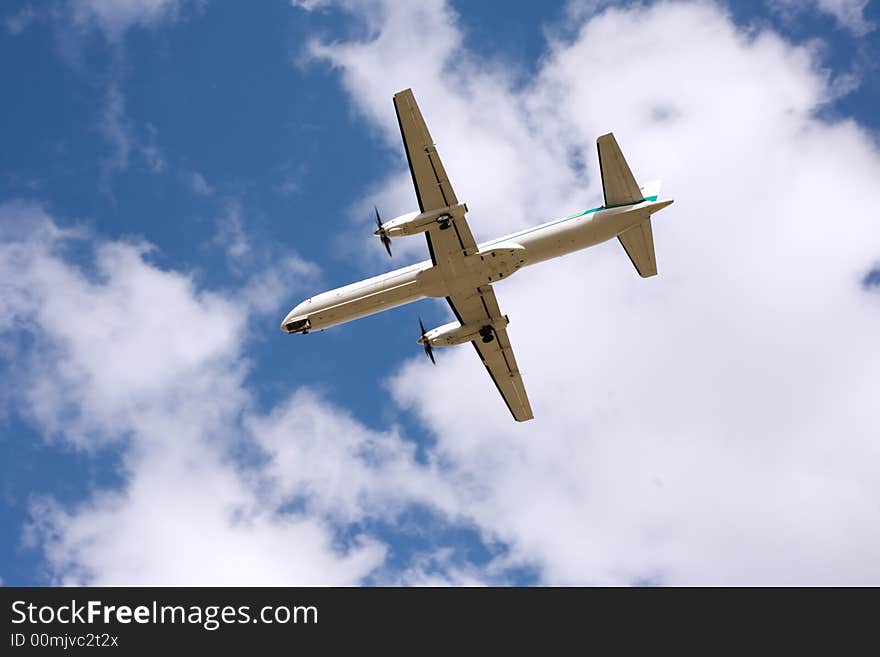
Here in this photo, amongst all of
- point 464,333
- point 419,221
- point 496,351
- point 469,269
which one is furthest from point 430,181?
point 496,351

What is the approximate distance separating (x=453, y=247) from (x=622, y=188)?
8.15 m

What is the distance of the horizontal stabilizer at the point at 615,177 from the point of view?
36938 mm

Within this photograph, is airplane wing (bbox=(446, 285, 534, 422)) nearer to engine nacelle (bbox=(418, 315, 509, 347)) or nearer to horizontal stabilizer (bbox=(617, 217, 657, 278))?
engine nacelle (bbox=(418, 315, 509, 347))

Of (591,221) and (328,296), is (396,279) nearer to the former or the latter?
(328,296)

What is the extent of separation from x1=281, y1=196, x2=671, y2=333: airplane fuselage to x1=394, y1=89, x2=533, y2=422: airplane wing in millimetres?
563

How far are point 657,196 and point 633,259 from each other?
326 centimetres

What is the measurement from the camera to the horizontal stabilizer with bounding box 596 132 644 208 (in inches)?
1454

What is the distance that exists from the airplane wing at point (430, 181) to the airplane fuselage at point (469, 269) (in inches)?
15.8

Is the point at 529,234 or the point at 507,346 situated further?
the point at 507,346

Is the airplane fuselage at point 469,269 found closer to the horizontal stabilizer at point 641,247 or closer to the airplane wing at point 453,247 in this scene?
the airplane wing at point 453,247

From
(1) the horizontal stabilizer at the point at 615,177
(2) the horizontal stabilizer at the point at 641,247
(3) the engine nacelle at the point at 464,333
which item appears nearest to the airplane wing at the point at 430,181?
(3) the engine nacelle at the point at 464,333

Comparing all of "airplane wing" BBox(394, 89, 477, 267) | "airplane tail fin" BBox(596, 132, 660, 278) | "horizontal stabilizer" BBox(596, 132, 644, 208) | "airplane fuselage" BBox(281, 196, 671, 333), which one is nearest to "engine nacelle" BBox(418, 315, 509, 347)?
"airplane fuselage" BBox(281, 196, 671, 333)

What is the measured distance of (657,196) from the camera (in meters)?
37.9
